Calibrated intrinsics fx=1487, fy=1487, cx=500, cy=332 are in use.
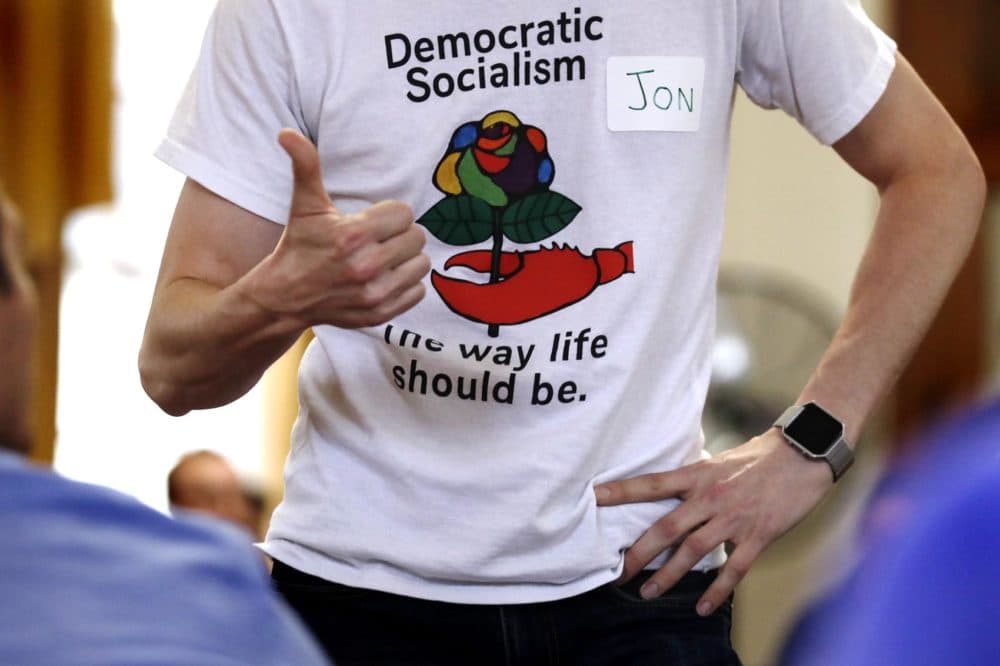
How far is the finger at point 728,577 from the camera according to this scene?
1474 millimetres

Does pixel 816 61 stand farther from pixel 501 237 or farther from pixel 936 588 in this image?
pixel 936 588

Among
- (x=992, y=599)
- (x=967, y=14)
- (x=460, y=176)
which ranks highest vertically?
(x=992, y=599)

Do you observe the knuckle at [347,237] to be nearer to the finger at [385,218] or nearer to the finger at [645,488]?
the finger at [385,218]

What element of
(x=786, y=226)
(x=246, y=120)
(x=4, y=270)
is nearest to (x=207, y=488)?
(x=786, y=226)

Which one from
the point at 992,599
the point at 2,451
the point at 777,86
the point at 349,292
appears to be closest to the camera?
the point at 992,599

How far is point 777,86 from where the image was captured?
1540 mm

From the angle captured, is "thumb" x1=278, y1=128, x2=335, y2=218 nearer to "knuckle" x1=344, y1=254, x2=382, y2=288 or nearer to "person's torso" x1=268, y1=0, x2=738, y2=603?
"knuckle" x1=344, y1=254, x2=382, y2=288

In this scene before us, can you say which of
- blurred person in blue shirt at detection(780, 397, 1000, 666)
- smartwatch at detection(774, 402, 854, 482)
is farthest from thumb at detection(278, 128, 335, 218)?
blurred person in blue shirt at detection(780, 397, 1000, 666)

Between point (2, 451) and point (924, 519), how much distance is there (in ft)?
1.67

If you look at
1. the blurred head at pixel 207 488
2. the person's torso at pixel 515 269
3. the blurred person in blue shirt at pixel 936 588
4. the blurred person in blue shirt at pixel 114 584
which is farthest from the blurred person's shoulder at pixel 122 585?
the blurred head at pixel 207 488

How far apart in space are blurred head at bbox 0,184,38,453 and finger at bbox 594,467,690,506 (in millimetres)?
672

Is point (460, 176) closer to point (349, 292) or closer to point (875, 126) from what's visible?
point (349, 292)

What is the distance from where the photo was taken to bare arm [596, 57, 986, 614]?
150 cm

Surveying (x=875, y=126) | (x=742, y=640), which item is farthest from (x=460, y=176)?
(x=742, y=640)
